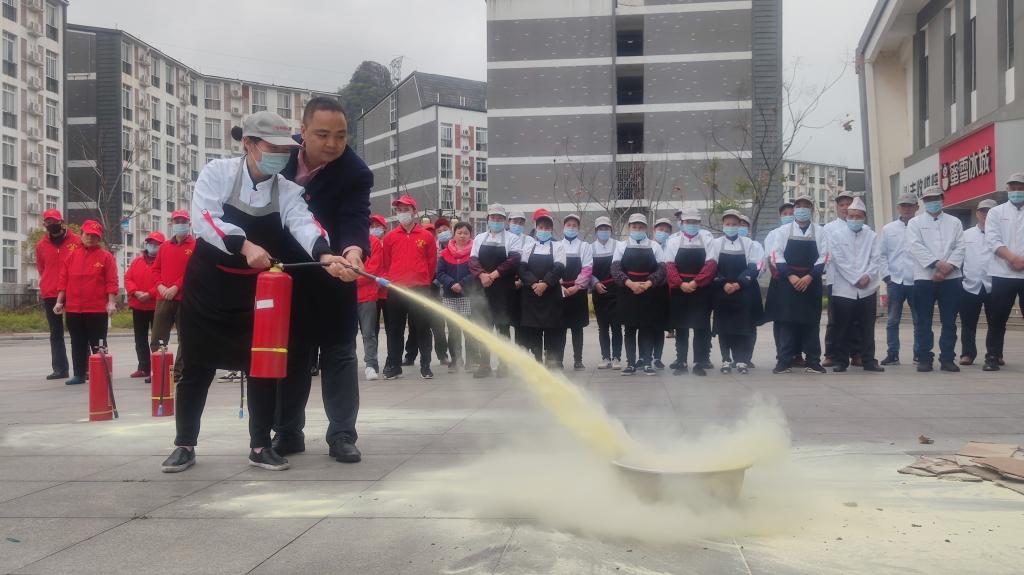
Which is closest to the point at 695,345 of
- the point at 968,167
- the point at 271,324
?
the point at 271,324

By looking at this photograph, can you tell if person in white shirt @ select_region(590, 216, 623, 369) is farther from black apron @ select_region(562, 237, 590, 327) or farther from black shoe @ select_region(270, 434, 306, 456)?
black shoe @ select_region(270, 434, 306, 456)

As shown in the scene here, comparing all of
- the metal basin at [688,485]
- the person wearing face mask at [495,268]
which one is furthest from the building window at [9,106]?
the metal basin at [688,485]

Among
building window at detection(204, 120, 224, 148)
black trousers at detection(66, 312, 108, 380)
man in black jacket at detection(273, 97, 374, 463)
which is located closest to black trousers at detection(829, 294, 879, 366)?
man in black jacket at detection(273, 97, 374, 463)

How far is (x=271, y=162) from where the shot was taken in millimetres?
5238

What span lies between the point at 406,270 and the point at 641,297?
3089 millimetres

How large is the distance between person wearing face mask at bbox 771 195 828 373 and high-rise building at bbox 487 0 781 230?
3262 centimetres

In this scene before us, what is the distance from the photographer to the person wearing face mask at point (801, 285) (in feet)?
36.6

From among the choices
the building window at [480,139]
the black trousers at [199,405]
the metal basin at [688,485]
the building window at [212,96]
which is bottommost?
the metal basin at [688,485]

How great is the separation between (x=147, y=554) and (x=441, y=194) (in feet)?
218

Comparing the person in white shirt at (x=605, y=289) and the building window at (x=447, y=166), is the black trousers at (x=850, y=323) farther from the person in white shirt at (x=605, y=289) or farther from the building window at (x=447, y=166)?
the building window at (x=447, y=166)

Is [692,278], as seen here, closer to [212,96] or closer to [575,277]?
[575,277]

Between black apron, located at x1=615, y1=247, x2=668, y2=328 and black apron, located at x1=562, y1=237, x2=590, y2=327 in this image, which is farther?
black apron, located at x1=562, y1=237, x2=590, y2=327

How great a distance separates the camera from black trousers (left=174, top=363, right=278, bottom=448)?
17.5 ft

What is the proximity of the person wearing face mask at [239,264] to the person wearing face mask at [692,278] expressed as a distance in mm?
6901
